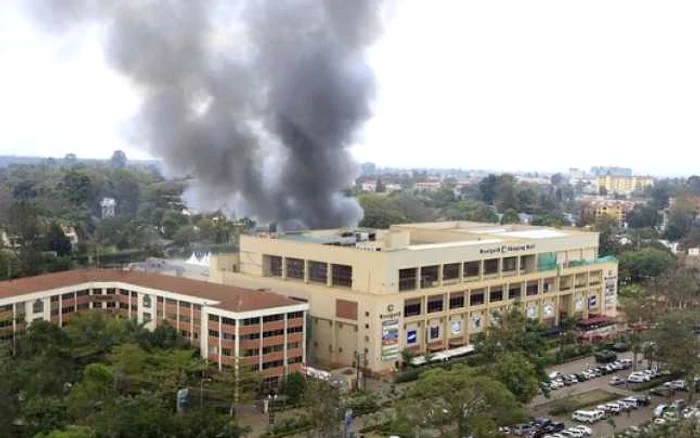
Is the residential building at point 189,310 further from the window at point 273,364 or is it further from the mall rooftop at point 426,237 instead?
the mall rooftop at point 426,237

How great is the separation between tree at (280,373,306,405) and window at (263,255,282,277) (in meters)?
7.77

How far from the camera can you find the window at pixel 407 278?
87.0 ft

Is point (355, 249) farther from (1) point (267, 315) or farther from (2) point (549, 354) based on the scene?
(2) point (549, 354)

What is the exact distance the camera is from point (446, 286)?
90.6 ft

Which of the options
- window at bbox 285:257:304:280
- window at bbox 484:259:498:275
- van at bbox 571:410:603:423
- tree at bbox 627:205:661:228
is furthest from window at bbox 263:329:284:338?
tree at bbox 627:205:661:228

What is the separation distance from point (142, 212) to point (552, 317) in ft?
136

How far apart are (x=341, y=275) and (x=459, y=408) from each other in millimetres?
10797

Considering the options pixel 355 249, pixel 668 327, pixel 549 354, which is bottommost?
pixel 549 354

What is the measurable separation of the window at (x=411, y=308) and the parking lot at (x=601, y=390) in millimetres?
4370

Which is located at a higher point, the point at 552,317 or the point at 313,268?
the point at 313,268

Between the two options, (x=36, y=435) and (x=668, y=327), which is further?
(x=668, y=327)

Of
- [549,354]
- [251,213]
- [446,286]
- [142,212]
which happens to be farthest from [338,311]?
[142,212]

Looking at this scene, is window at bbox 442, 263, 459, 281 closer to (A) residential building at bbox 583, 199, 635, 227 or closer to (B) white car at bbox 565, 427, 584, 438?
(B) white car at bbox 565, 427, 584, 438

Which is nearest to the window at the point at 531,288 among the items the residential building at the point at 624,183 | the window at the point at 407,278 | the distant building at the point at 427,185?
the window at the point at 407,278
